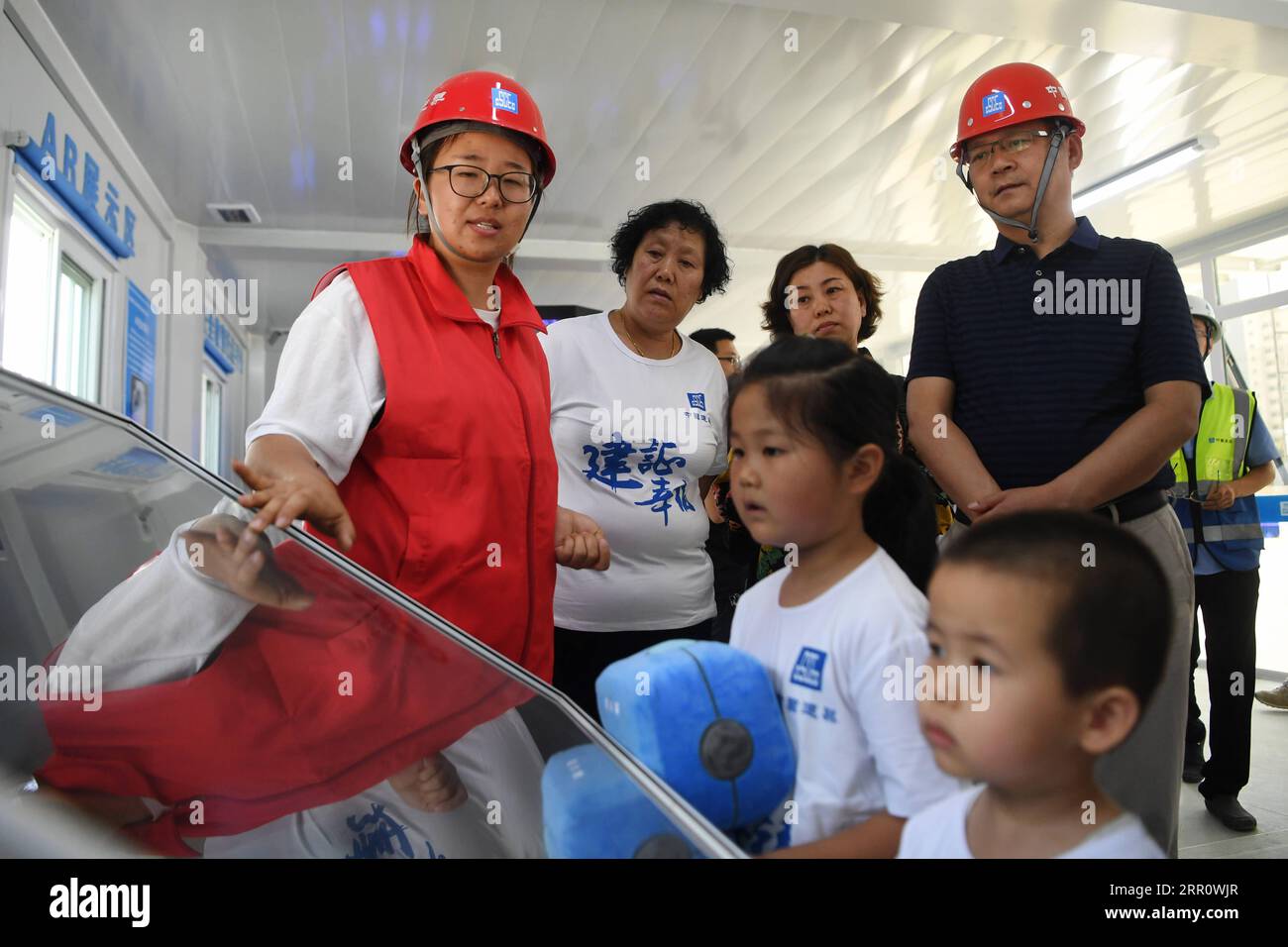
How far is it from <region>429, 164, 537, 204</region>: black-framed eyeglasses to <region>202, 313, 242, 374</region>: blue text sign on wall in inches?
285

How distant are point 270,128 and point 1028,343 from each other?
5167 mm

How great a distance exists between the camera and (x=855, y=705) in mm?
417

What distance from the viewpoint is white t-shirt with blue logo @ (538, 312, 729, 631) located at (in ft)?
2.83

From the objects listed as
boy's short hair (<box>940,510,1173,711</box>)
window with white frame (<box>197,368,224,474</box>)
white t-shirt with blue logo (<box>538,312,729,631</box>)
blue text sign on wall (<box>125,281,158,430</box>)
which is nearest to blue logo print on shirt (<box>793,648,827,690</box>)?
boy's short hair (<box>940,510,1173,711</box>)

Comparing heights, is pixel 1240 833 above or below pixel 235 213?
below

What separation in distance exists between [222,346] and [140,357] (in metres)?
3.06

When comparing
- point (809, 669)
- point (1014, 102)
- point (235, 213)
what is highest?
point (235, 213)

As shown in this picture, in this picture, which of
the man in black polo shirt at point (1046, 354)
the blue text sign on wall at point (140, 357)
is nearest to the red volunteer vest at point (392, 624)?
the man in black polo shirt at point (1046, 354)

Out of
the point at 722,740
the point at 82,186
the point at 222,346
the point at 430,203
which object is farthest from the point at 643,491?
the point at 222,346

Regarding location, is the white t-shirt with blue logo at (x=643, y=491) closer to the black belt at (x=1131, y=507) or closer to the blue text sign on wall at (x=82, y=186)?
the black belt at (x=1131, y=507)

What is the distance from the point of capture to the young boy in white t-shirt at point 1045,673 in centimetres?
33

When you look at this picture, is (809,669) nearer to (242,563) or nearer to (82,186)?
(242,563)

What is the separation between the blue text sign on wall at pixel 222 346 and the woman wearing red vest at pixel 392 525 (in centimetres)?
723
